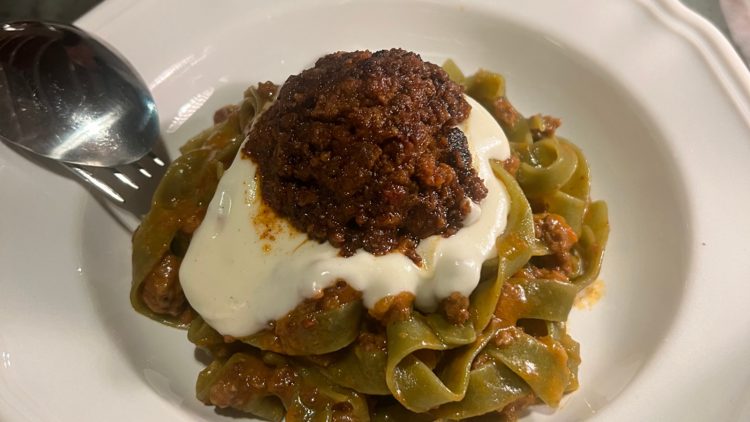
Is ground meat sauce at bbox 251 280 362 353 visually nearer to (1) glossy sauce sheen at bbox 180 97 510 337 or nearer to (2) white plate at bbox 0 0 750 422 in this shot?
(1) glossy sauce sheen at bbox 180 97 510 337

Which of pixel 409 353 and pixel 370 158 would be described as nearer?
pixel 370 158

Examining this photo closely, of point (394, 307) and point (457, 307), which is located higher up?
point (457, 307)

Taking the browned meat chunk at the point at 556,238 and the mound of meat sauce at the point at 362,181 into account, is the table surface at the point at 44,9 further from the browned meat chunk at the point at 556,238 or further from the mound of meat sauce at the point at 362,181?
the browned meat chunk at the point at 556,238

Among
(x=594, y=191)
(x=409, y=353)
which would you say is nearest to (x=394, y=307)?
(x=409, y=353)

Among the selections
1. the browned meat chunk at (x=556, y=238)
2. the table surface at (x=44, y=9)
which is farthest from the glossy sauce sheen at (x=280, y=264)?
the table surface at (x=44, y=9)

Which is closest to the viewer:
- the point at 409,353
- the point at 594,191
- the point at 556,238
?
the point at 409,353

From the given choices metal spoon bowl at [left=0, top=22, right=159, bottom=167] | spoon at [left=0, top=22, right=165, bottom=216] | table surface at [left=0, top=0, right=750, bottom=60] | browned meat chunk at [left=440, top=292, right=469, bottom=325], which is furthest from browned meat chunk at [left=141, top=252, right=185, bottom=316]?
table surface at [left=0, top=0, right=750, bottom=60]

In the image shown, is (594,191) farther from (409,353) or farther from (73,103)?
(73,103)
